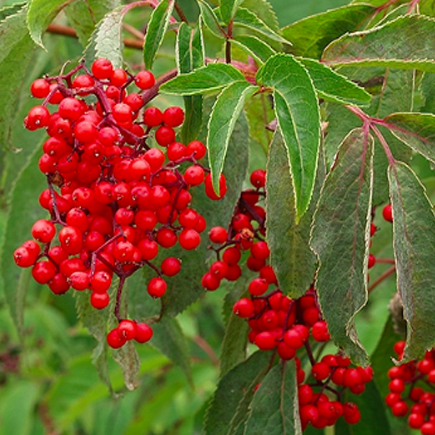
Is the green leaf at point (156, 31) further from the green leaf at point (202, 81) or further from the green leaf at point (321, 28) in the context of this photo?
the green leaf at point (321, 28)

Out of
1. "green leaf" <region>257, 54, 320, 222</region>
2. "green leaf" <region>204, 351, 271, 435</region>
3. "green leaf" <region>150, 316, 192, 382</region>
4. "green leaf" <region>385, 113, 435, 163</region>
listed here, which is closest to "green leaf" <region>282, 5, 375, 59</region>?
"green leaf" <region>385, 113, 435, 163</region>

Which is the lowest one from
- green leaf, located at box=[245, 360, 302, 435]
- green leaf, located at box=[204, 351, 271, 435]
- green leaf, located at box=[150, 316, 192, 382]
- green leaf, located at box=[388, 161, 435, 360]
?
green leaf, located at box=[150, 316, 192, 382]

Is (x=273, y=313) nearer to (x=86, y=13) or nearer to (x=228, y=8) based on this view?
(x=228, y=8)

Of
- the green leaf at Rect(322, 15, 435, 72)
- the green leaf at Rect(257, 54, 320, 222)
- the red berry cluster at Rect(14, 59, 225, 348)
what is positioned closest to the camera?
the green leaf at Rect(257, 54, 320, 222)

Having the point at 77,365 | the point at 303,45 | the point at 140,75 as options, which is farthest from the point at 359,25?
the point at 77,365

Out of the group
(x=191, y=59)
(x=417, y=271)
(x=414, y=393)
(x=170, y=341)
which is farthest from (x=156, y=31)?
(x=414, y=393)

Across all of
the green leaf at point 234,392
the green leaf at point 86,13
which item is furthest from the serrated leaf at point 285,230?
the green leaf at point 86,13

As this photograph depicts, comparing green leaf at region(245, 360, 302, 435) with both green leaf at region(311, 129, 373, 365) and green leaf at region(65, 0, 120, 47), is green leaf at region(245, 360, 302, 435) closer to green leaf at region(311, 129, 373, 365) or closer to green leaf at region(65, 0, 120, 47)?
green leaf at region(311, 129, 373, 365)
